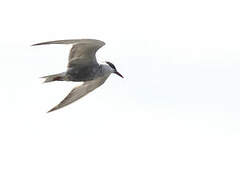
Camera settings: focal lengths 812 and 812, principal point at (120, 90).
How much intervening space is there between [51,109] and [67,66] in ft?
4.65

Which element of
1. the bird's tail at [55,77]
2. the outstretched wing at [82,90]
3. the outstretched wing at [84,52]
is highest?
the outstretched wing at [84,52]

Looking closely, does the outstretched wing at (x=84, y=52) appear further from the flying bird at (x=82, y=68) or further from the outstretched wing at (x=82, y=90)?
the outstretched wing at (x=82, y=90)

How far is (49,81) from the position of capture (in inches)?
930

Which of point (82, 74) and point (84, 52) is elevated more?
point (84, 52)

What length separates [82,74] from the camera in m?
24.0

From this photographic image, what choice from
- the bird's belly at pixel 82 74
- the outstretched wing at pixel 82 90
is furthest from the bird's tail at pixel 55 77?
the outstretched wing at pixel 82 90

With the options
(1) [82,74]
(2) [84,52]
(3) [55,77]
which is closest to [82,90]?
(1) [82,74]

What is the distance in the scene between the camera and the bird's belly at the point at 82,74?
23.9 meters

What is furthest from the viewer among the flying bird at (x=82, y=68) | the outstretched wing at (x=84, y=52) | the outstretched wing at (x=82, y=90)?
the outstretched wing at (x=82, y=90)

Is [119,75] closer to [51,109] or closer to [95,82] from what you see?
[95,82]

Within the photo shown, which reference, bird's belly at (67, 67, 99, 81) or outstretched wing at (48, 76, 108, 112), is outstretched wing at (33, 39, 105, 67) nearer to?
bird's belly at (67, 67, 99, 81)

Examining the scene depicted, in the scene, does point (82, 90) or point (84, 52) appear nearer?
point (84, 52)

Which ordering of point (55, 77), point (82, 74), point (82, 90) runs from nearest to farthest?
point (55, 77), point (82, 74), point (82, 90)

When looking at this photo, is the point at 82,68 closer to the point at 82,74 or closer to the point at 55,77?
the point at 82,74
